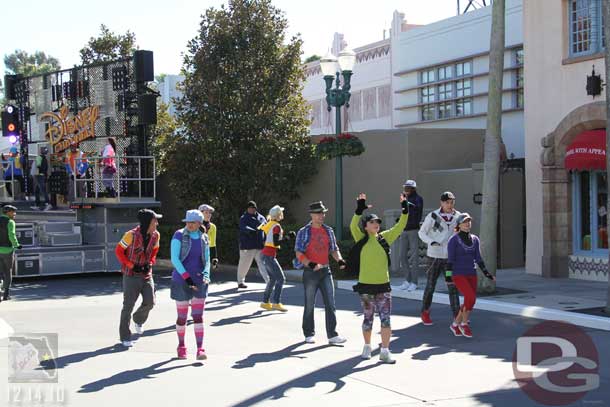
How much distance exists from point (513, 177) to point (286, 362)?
12.7 meters

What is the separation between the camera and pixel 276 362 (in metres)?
10.2

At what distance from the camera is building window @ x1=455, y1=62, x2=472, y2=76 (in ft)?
91.6

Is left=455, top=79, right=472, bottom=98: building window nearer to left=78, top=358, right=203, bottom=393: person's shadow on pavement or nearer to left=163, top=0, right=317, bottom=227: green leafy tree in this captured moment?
left=163, top=0, right=317, bottom=227: green leafy tree

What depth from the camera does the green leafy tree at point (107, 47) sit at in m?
29.6

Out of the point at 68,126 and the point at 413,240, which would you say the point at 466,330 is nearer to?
the point at 413,240

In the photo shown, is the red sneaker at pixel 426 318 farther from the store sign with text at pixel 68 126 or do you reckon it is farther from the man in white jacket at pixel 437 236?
the store sign with text at pixel 68 126

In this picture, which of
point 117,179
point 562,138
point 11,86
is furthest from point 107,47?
point 562,138

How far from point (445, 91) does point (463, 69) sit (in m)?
1.30

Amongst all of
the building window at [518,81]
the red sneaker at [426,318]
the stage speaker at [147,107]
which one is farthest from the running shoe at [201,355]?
the building window at [518,81]

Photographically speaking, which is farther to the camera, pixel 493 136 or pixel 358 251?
pixel 493 136

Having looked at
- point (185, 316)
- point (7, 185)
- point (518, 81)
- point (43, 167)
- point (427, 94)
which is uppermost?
point (427, 94)

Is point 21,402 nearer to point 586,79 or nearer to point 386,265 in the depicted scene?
point 386,265

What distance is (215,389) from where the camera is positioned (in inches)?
341

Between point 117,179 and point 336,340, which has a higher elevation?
point 117,179
